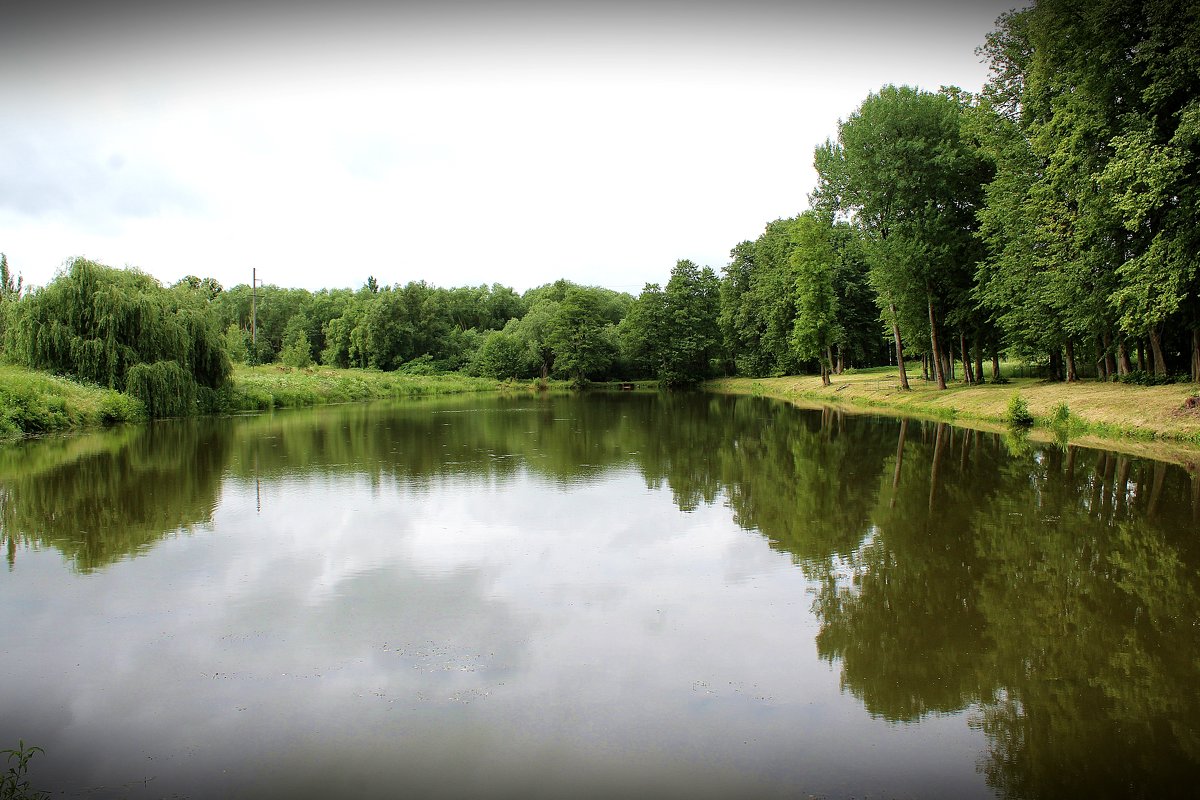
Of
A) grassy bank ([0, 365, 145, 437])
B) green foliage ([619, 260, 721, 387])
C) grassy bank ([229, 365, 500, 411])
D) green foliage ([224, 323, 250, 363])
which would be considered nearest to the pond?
grassy bank ([0, 365, 145, 437])

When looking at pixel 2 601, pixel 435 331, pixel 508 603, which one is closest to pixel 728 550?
pixel 508 603

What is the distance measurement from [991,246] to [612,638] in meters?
25.7

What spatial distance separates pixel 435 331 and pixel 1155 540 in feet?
255

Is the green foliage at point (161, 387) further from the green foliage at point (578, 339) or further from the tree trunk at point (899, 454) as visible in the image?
the green foliage at point (578, 339)

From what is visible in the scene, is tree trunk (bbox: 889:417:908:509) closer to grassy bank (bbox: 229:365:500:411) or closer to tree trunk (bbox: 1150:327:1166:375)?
tree trunk (bbox: 1150:327:1166:375)

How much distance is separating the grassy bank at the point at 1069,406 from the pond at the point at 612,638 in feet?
14.9

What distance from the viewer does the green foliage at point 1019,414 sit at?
22344mm

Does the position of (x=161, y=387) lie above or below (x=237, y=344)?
below

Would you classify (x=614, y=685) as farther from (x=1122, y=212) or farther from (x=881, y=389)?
(x=881, y=389)

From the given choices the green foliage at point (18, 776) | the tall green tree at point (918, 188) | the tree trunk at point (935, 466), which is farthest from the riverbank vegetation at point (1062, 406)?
the green foliage at point (18, 776)

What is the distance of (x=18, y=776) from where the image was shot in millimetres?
4453

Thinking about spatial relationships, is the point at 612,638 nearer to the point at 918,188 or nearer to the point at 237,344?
the point at 918,188

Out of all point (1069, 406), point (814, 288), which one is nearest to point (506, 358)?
point (814, 288)

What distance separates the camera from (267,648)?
6.39 meters
